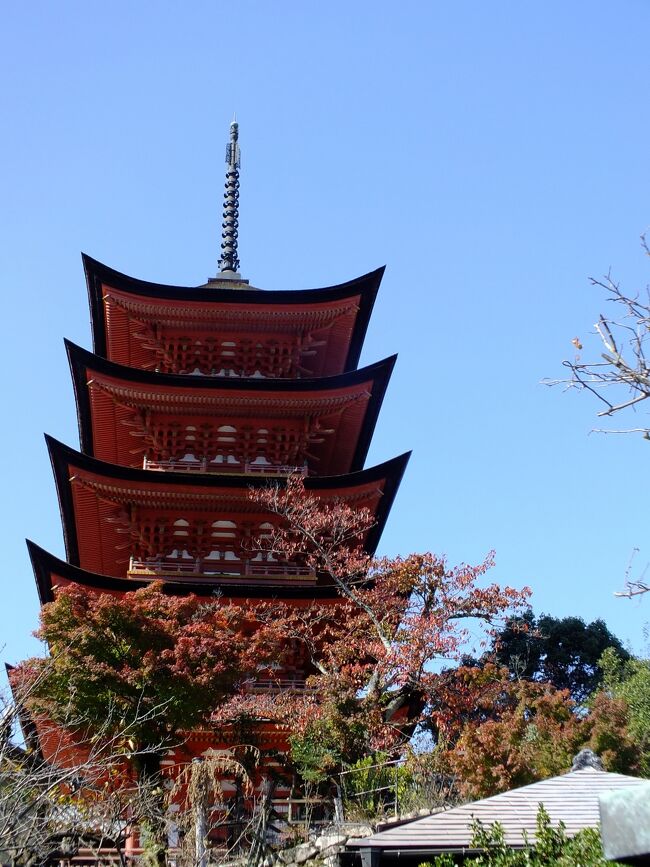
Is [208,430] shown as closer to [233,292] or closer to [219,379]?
[219,379]

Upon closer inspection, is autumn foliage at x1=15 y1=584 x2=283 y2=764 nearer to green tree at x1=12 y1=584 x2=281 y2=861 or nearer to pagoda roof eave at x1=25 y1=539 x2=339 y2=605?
green tree at x1=12 y1=584 x2=281 y2=861

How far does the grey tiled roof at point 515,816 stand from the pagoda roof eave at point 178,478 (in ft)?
38.9

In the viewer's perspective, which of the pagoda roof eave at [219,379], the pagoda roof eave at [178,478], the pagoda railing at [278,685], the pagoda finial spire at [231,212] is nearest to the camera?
the pagoda railing at [278,685]

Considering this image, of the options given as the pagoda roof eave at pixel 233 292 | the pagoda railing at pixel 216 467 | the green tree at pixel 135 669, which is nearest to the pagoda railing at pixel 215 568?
the pagoda railing at pixel 216 467

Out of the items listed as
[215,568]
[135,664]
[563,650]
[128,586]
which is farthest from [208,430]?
[563,650]

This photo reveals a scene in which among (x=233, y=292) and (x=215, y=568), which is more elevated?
(x=233, y=292)

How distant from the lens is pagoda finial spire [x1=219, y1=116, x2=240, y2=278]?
30.6m

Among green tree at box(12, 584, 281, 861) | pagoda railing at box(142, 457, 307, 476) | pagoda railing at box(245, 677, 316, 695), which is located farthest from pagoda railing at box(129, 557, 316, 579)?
green tree at box(12, 584, 281, 861)

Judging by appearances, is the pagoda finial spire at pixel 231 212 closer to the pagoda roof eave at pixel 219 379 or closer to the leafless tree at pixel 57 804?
the pagoda roof eave at pixel 219 379

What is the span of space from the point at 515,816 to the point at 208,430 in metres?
15.3

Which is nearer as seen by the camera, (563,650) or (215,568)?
(215,568)

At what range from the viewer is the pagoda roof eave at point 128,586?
19234 mm

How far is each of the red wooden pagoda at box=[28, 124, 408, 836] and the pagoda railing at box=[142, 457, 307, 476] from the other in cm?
4

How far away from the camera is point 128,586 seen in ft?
65.0
